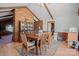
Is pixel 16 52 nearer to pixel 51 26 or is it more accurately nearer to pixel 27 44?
pixel 27 44

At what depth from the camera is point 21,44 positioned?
2.07 meters

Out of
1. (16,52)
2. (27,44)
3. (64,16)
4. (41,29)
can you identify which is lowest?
(16,52)

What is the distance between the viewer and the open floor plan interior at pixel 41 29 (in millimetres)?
2041

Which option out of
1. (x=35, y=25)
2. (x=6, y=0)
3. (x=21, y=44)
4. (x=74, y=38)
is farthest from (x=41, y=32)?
(x=6, y=0)

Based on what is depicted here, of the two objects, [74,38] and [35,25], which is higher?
[35,25]

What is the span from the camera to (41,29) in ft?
6.81

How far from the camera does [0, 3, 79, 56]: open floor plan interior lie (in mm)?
2041

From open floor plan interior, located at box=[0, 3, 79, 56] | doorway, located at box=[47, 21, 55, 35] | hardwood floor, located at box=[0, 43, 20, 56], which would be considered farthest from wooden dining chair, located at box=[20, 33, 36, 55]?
doorway, located at box=[47, 21, 55, 35]

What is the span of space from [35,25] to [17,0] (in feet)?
1.34

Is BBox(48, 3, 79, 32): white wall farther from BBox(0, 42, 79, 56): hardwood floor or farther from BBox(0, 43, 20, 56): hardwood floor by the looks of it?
BBox(0, 43, 20, 56): hardwood floor

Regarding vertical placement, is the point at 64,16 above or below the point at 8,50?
above

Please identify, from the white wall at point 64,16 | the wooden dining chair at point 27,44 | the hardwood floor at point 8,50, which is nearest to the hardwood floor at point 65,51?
the white wall at point 64,16

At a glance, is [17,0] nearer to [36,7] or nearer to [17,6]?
[17,6]

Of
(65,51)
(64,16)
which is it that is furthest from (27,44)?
(64,16)
